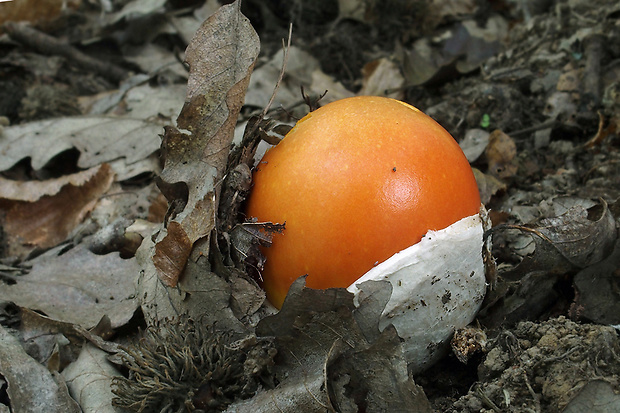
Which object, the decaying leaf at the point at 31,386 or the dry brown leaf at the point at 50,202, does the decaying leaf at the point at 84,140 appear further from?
the decaying leaf at the point at 31,386

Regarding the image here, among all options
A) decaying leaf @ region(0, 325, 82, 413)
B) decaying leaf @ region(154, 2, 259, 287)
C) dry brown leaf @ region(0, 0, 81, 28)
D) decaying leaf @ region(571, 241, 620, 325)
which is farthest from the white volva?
dry brown leaf @ region(0, 0, 81, 28)

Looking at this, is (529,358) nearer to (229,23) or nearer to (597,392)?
(597,392)

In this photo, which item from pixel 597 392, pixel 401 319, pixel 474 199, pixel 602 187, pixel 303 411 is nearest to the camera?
pixel 597 392

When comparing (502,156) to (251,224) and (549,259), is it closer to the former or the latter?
(549,259)

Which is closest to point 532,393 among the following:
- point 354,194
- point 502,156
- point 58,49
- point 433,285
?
point 433,285

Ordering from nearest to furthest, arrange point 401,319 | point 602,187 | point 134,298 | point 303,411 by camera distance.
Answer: point 303,411 → point 401,319 → point 134,298 → point 602,187

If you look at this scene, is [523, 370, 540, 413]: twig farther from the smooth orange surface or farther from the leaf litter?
the smooth orange surface

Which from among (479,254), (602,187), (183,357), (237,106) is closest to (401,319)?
(479,254)

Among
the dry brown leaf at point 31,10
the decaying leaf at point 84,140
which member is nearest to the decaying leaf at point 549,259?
the decaying leaf at point 84,140
